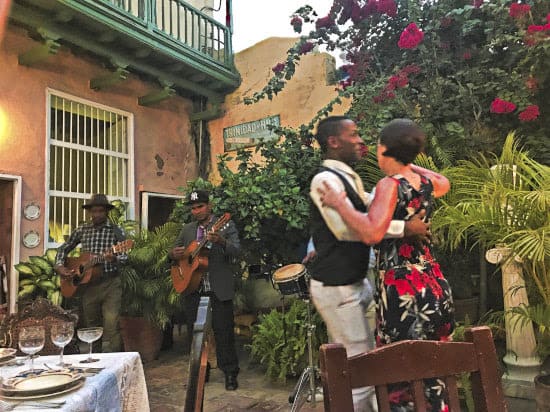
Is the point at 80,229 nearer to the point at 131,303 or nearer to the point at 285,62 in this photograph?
the point at 131,303

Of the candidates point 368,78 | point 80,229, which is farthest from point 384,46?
point 80,229

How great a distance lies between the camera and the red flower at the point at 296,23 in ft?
20.5

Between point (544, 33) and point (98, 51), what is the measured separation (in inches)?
199

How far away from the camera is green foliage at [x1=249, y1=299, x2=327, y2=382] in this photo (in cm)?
406

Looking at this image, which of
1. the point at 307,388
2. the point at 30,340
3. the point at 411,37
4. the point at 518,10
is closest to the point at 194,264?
the point at 307,388

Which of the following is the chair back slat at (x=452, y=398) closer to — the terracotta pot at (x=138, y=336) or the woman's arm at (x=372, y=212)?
the woman's arm at (x=372, y=212)

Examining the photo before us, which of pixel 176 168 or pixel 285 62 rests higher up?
pixel 285 62

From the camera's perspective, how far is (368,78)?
5.99 meters

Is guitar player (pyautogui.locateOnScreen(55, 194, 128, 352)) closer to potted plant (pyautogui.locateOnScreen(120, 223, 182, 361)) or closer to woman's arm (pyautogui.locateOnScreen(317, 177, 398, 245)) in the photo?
potted plant (pyautogui.locateOnScreen(120, 223, 182, 361))

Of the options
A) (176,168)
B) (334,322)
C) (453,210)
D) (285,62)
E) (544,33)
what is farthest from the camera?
(176,168)

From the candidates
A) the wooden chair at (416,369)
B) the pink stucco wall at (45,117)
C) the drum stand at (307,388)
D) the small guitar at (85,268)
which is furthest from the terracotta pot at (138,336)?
the wooden chair at (416,369)

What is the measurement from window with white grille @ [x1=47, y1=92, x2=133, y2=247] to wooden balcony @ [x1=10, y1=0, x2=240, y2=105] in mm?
470

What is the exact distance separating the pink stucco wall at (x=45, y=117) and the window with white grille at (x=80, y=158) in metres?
0.14

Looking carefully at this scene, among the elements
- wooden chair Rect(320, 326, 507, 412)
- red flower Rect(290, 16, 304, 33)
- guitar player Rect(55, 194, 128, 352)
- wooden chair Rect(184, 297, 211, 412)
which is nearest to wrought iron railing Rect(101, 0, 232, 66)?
red flower Rect(290, 16, 304, 33)
